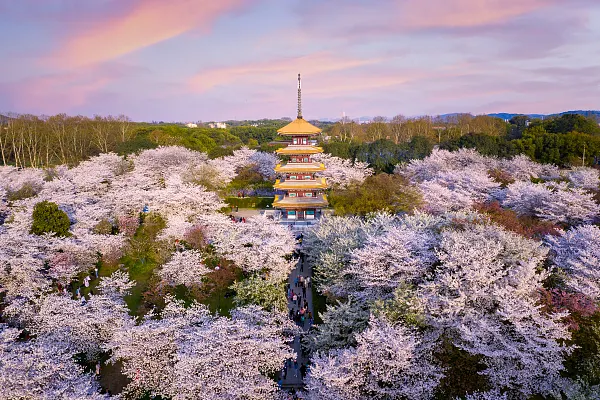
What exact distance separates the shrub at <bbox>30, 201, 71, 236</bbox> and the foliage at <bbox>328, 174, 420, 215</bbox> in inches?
839

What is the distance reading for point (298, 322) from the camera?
71.4 ft

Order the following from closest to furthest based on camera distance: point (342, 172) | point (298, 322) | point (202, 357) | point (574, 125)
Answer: point (202, 357)
point (298, 322)
point (342, 172)
point (574, 125)

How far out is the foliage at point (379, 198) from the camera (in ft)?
104

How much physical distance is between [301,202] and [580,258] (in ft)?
73.4

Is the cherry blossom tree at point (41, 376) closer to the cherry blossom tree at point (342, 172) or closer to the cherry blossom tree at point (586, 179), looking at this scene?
the cherry blossom tree at point (342, 172)

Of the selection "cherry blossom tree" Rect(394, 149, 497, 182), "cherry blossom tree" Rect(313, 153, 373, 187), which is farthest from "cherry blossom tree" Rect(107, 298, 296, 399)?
"cherry blossom tree" Rect(394, 149, 497, 182)

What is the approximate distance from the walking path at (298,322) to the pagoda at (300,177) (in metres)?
6.48

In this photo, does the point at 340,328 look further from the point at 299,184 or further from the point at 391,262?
the point at 299,184

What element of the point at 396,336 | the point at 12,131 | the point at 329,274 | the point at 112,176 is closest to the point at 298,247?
the point at 329,274

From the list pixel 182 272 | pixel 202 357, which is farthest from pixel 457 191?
pixel 202 357

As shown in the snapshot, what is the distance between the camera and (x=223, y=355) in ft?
47.2

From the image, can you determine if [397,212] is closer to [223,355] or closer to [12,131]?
[223,355]

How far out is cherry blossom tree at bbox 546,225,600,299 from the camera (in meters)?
16.3

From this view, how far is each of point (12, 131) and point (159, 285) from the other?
52.7 meters
